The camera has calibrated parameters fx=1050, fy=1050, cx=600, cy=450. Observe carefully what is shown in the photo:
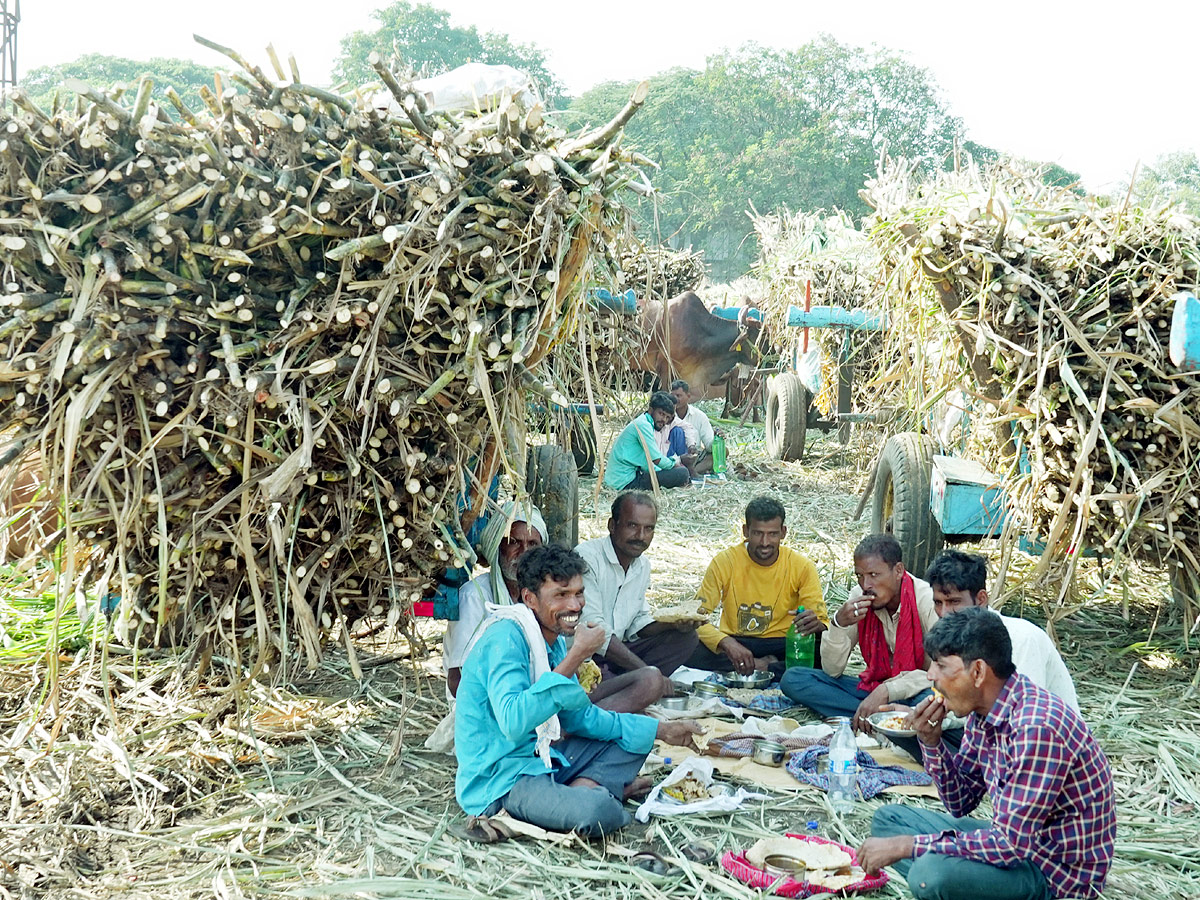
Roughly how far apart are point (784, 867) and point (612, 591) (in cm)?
215

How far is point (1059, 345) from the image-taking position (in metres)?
4.75

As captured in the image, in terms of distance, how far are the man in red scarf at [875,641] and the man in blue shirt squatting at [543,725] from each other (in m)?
1.26

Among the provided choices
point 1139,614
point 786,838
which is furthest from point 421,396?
point 1139,614

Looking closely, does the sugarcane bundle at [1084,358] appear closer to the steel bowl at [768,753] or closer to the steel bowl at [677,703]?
the steel bowl at [768,753]

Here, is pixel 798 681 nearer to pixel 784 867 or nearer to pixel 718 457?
pixel 784 867

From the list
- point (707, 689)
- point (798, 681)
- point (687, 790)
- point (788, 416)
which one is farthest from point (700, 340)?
point (687, 790)

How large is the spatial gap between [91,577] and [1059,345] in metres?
4.23

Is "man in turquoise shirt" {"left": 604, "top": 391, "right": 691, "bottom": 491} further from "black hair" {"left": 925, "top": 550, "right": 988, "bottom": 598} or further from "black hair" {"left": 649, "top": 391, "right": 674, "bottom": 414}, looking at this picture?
"black hair" {"left": 925, "top": 550, "right": 988, "bottom": 598}

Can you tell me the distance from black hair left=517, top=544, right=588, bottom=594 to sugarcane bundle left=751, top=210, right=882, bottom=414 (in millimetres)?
6598

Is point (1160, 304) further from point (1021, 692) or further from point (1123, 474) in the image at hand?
point (1021, 692)

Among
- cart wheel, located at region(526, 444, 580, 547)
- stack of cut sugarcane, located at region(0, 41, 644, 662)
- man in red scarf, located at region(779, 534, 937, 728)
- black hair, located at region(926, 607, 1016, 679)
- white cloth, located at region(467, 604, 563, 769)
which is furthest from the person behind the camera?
cart wheel, located at region(526, 444, 580, 547)

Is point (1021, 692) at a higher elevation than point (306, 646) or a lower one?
higher

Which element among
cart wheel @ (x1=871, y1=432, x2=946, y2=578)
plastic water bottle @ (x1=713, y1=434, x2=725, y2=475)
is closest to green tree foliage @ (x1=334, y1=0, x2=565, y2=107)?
plastic water bottle @ (x1=713, y1=434, x2=725, y2=475)

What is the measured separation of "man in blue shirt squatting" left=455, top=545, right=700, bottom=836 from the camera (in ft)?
11.6
